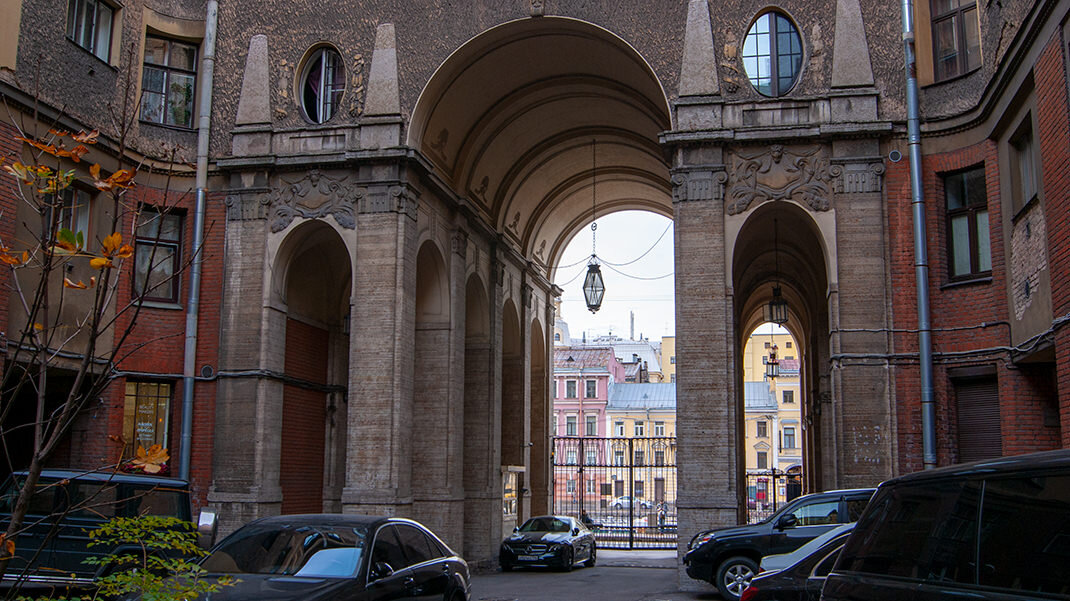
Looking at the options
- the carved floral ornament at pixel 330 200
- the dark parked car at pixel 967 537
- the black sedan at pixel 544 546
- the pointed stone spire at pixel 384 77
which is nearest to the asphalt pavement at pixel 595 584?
the black sedan at pixel 544 546

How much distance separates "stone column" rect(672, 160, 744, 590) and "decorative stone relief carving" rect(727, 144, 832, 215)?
40cm

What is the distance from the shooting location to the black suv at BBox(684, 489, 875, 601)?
47.5 feet

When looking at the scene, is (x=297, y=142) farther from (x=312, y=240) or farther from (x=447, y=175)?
(x=447, y=175)

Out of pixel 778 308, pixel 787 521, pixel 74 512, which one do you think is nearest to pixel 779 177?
pixel 787 521

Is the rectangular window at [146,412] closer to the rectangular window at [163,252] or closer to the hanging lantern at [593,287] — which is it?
the rectangular window at [163,252]

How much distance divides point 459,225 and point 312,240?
3.52 metres

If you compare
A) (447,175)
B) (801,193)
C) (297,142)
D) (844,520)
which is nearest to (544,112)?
(447,175)

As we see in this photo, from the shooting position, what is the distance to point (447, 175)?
74.5 ft

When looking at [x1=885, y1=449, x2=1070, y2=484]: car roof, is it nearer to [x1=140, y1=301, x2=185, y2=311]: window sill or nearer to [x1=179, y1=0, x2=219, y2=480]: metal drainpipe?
[x1=179, y1=0, x2=219, y2=480]: metal drainpipe

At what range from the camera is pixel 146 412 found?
776 inches

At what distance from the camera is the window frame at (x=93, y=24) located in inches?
730

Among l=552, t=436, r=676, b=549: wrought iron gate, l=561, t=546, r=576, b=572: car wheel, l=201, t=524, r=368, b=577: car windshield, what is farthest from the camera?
l=552, t=436, r=676, b=549: wrought iron gate

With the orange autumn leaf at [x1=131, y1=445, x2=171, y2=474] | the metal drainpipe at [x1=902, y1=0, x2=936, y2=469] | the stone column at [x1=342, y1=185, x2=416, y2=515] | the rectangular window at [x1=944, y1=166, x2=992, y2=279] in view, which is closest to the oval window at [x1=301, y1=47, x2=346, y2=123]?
the stone column at [x1=342, y1=185, x2=416, y2=515]

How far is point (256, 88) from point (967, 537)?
61.6ft
